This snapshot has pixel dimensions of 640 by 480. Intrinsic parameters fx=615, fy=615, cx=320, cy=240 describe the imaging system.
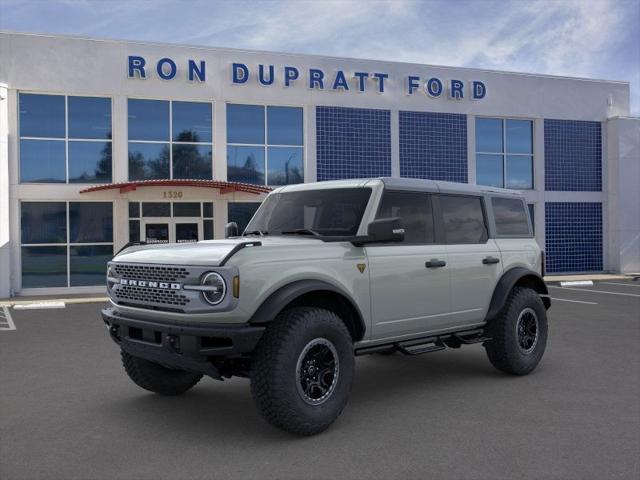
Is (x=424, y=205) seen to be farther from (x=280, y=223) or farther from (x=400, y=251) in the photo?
(x=280, y=223)

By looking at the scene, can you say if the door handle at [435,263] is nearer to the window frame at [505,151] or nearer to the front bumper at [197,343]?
the front bumper at [197,343]

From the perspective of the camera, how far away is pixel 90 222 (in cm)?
1853

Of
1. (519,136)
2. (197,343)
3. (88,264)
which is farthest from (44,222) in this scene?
(519,136)

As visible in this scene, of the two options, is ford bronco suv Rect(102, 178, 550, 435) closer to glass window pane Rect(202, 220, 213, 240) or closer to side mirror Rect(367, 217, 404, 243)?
side mirror Rect(367, 217, 404, 243)

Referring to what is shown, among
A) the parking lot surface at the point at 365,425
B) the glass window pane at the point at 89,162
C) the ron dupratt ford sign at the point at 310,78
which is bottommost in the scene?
the parking lot surface at the point at 365,425

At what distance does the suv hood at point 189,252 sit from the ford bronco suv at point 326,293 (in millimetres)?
16

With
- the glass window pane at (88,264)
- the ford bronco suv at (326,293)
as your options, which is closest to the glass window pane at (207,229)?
the glass window pane at (88,264)

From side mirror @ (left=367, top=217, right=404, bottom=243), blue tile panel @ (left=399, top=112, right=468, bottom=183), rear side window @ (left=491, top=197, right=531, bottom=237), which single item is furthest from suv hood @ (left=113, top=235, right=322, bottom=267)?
blue tile panel @ (left=399, top=112, right=468, bottom=183)

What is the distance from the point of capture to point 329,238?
5344mm

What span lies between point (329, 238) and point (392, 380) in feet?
7.28

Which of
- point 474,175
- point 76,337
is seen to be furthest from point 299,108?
point 76,337

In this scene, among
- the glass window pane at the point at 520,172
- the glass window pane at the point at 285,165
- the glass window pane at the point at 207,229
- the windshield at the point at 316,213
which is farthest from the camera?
the glass window pane at the point at 520,172

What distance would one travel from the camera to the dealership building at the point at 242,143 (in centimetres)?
1808

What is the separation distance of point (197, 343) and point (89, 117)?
52.0 feet
